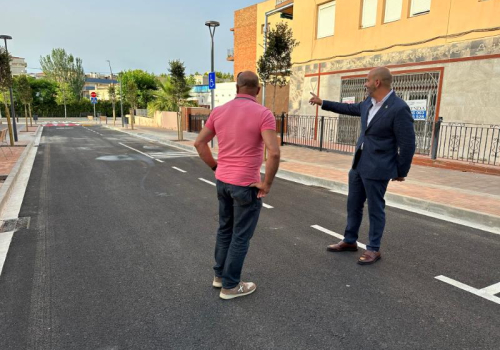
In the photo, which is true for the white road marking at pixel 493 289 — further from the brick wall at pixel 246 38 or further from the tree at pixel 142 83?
the tree at pixel 142 83

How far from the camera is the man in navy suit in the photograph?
12.1ft

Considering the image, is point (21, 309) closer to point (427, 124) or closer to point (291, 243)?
point (291, 243)

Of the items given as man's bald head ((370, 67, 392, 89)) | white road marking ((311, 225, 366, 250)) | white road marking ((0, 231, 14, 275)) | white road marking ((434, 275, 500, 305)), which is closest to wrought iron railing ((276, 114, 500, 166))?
white road marking ((311, 225, 366, 250))

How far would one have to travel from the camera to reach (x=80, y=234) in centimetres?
494

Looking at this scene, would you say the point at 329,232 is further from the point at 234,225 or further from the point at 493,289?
the point at 234,225

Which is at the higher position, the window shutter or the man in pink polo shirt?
the window shutter

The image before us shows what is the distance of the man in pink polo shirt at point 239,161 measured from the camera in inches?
112

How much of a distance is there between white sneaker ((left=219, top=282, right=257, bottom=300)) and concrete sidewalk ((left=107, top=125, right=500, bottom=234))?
4081 mm

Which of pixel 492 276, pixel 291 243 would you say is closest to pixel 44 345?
pixel 291 243

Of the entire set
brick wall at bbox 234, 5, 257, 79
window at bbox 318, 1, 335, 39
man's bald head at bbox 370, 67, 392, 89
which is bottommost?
man's bald head at bbox 370, 67, 392, 89

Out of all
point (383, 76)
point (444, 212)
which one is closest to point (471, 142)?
point (444, 212)

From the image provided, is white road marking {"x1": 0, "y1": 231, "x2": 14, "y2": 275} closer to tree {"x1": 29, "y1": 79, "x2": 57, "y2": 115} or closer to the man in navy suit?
the man in navy suit

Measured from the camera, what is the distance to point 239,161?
2.97 metres

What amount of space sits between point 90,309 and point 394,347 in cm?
246
